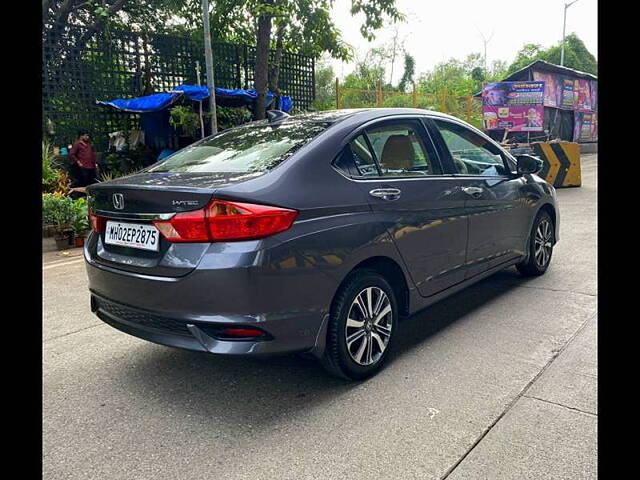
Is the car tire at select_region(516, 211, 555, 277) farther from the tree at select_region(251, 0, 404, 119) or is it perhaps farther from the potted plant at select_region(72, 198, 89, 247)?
the tree at select_region(251, 0, 404, 119)

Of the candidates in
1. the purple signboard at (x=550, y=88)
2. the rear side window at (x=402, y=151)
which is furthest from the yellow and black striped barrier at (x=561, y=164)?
the purple signboard at (x=550, y=88)

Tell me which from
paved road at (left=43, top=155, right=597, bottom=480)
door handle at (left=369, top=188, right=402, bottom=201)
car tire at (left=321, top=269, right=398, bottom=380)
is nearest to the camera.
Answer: paved road at (left=43, top=155, right=597, bottom=480)

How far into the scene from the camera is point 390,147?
3586 mm

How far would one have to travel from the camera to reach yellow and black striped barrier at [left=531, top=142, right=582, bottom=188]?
1277 centimetres

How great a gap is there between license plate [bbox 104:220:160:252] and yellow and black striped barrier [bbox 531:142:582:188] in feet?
38.7

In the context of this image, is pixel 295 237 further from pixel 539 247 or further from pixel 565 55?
pixel 565 55

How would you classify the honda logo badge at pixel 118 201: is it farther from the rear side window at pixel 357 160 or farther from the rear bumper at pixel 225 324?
the rear side window at pixel 357 160

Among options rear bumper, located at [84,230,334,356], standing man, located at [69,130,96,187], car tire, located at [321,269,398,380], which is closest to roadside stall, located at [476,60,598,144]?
standing man, located at [69,130,96,187]

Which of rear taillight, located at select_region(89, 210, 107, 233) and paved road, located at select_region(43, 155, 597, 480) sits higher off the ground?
rear taillight, located at select_region(89, 210, 107, 233)

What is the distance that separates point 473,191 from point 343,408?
79.6 inches

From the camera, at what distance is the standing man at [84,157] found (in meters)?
10.8

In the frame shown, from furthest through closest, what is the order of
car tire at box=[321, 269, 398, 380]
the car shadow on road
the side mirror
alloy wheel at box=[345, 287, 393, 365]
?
1. the side mirror
2. alloy wheel at box=[345, 287, 393, 365]
3. car tire at box=[321, 269, 398, 380]
4. the car shadow on road

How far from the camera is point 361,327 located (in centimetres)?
313
